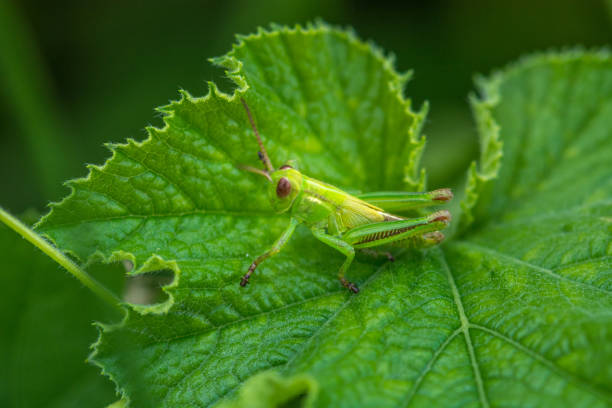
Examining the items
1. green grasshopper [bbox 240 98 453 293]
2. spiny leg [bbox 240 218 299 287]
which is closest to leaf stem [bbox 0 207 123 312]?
spiny leg [bbox 240 218 299 287]

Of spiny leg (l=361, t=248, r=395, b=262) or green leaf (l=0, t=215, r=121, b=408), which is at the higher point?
green leaf (l=0, t=215, r=121, b=408)

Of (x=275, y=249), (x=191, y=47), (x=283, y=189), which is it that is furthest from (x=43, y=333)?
(x=191, y=47)

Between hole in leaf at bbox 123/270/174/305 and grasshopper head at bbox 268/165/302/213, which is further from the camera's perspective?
hole in leaf at bbox 123/270/174/305

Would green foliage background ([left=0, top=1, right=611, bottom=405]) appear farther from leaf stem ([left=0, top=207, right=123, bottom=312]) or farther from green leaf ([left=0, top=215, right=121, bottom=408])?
leaf stem ([left=0, top=207, right=123, bottom=312])

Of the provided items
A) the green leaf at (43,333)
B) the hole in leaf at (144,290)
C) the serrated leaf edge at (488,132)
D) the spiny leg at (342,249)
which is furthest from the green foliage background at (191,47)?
the spiny leg at (342,249)

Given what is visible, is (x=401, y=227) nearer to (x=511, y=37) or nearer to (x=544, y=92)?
(x=544, y=92)

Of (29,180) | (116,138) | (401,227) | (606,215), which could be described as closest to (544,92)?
(606,215)

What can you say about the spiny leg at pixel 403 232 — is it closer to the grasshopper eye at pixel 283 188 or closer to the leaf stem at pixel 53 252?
the grasshopper eye at pixel 283 188

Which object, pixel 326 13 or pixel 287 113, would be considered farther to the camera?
pixel 326 13
